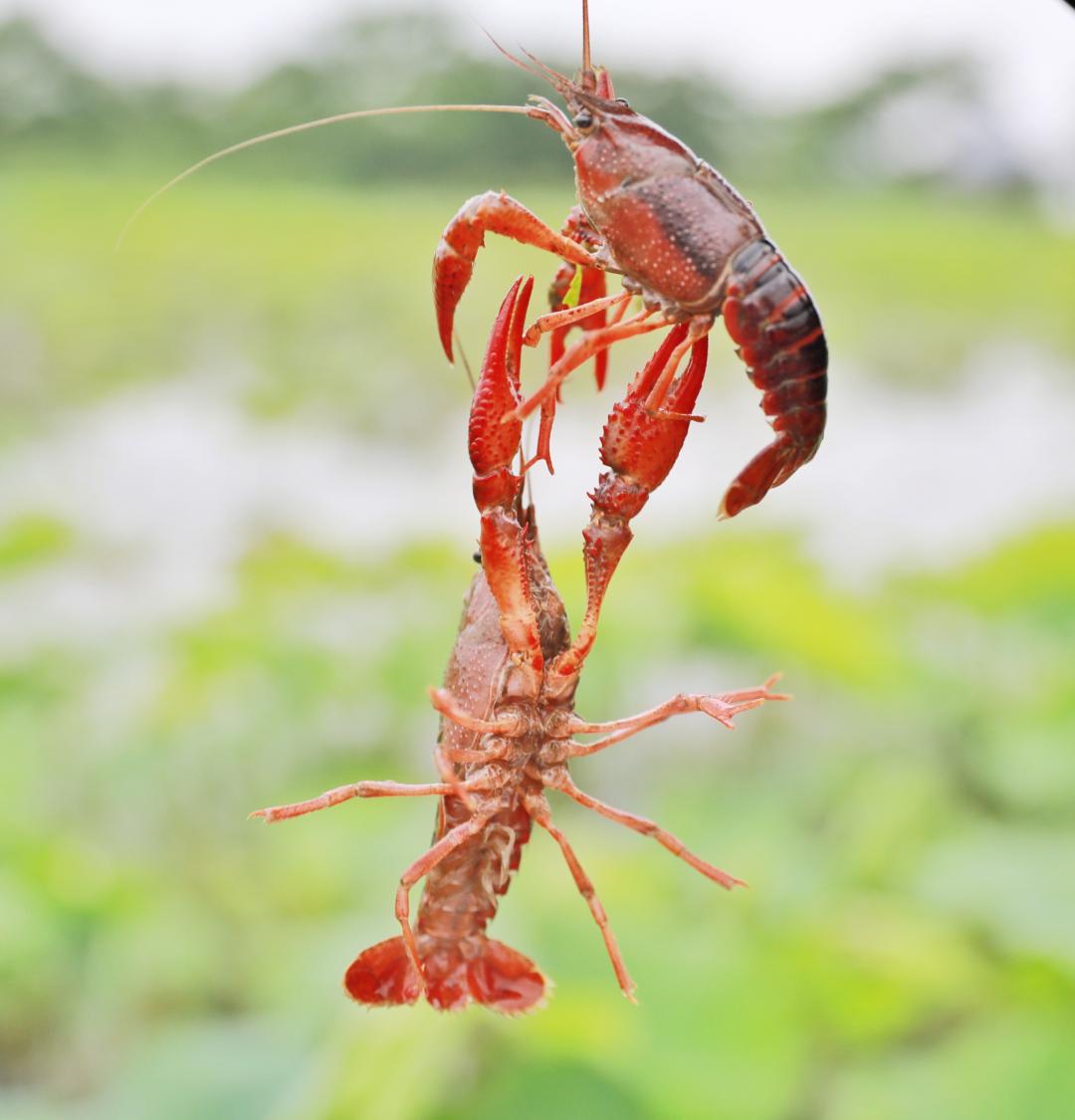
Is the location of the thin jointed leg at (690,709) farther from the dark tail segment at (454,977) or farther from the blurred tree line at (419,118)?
the blurred tree line at (419,118)

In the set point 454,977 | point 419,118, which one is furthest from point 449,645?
point 419,118

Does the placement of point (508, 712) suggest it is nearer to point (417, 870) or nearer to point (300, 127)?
point (417, 870)

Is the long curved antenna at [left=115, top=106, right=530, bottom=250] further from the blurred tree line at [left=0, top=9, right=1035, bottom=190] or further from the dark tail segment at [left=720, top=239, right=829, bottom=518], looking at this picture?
the blurred tree line at [left=0, top=9, right=1035, bottom=190]

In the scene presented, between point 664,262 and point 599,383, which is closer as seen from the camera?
point 664,262

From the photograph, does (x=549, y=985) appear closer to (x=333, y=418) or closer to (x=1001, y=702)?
(x=1001, y=702)

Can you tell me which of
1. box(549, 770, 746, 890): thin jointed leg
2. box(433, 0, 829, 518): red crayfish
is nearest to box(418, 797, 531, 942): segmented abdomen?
box(549, 770, 746, 890): thin jointed leg

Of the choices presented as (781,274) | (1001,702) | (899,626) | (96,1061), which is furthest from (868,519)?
(781,274)
